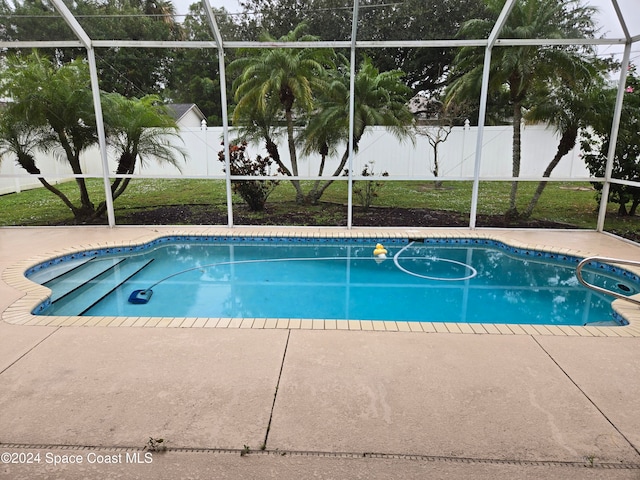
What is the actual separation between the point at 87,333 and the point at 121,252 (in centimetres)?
288

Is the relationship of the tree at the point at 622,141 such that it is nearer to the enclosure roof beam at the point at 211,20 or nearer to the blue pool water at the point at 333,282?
the blue pool water at the point at 333,282

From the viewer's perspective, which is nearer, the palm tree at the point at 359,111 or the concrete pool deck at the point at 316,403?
the concrete pool deck at the point at 316,403

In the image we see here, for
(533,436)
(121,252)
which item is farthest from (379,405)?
(121,252)

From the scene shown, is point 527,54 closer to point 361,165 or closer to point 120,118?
point 361,165

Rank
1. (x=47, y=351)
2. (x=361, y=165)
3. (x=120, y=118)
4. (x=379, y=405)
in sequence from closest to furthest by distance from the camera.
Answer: (x=379, y=405) → (x=47, y=351) → (x=120, y=118) → (x=361, y=165)

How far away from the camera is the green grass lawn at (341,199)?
7.96 metres

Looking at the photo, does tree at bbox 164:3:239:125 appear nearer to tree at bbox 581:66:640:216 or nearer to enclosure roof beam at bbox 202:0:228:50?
enclosure roof beam at bbox 202:0:228:50

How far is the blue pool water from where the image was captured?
4.38 meters

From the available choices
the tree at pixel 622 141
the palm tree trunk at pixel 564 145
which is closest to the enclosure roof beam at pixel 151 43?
the palm tree trunk at pixel 564 145

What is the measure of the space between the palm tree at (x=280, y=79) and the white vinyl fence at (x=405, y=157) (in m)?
0.72

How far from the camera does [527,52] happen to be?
624 cm

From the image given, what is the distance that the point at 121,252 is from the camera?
5668 millimetres

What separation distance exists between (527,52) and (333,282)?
4528mm

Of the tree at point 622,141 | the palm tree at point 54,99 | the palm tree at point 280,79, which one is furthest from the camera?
the palm tree at point 280,79
